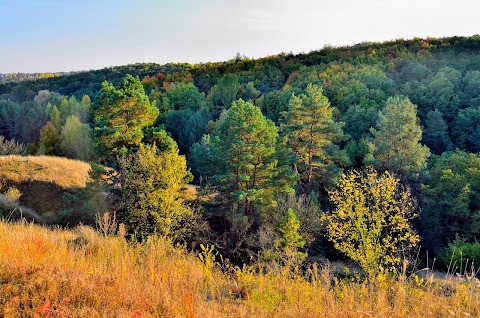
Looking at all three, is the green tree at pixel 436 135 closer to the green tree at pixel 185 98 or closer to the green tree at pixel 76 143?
the green tree at pixel 185 98

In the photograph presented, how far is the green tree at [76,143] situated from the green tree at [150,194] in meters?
31.6

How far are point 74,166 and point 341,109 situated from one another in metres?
38.1

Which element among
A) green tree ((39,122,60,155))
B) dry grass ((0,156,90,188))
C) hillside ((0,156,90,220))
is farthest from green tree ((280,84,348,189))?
green tree ((39,122,60,155))

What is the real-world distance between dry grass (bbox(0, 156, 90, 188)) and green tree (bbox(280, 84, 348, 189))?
18477mm

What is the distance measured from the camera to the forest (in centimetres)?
1862

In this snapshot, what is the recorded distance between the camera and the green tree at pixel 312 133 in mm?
31859

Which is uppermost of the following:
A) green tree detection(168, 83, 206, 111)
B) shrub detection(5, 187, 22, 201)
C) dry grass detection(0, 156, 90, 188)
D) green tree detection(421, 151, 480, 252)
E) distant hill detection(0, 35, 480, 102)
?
distant hill detection(0, 35, 480, 102)

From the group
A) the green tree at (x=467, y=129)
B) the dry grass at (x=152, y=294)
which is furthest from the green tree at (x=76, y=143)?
the green tree at (x=467, y=129)

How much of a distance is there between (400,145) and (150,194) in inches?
955

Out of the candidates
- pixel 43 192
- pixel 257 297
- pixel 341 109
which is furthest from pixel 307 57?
pixel 257 297

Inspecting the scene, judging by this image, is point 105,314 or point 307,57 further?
point 307,57

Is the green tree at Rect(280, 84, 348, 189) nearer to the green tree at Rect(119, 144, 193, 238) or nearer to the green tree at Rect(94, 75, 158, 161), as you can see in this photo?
the green tree at Rect(94, 75, 158, 161)

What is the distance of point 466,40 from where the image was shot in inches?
3519

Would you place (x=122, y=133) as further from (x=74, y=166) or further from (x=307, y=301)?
(x=307, y=301)
